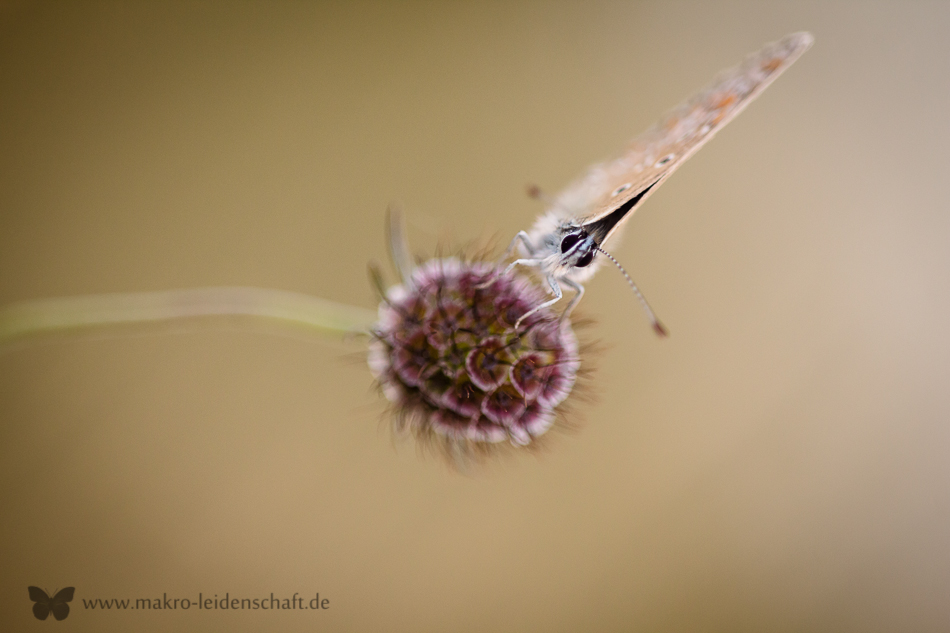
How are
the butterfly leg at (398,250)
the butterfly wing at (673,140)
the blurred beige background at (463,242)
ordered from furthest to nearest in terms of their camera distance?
the blurred beige background at (463,242)
the butterfly leg at (398,250)
the butterfly wing at (673,140)

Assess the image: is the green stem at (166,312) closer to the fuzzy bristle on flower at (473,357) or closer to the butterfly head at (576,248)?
the fuzzy bristle on flower at (473,357)

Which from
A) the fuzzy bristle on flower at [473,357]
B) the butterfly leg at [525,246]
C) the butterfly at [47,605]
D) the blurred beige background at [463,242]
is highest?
the blurred beige background at [463,242]

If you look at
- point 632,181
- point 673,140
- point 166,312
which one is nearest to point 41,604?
point 166,312

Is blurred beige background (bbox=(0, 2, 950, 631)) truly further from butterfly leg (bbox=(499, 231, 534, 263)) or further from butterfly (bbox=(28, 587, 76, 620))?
butterfly leg (bbox=(499, 231, 534, 263))

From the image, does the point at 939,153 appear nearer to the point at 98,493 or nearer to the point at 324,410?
the point at 324,410

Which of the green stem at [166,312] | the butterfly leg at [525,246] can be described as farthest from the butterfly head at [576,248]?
the green stem at [166,312]

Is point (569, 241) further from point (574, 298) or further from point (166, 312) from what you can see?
point (166, 312)

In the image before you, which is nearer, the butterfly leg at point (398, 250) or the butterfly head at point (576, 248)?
the butterfly head at point (576, 248)
